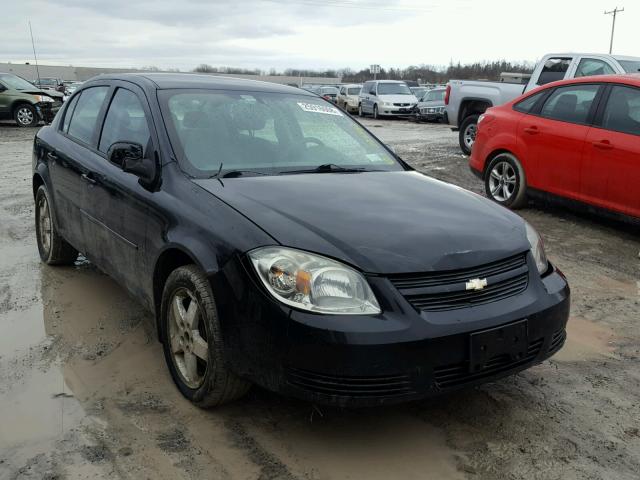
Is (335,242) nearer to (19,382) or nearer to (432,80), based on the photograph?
(19,382)

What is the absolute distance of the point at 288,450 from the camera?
2.72 m

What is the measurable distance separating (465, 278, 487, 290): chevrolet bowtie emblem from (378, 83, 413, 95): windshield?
2549 cm

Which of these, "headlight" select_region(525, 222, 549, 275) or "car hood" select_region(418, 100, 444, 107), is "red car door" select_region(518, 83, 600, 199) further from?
"car hood" select_region(418, 100, 444, 107)

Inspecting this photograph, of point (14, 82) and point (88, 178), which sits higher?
point (14, 82)

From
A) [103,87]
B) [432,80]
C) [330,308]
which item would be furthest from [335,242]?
[432,80]

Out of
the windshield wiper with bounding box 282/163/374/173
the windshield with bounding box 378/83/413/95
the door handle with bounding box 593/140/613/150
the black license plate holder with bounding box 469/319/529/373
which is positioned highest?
the windshield wiper with bounding box 282/163/374/173

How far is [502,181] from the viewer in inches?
301

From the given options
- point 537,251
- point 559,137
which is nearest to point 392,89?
point 559,137

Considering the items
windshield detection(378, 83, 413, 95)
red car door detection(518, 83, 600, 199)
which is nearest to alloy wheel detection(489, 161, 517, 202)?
red car door detection(518, 83, 600, 199)

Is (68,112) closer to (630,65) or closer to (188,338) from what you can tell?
Answer: (188,338)

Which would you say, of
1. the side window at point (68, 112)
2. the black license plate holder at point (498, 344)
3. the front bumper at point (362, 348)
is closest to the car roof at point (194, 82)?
the side window at point (68, 112)

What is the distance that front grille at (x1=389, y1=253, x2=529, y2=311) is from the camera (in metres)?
2.52

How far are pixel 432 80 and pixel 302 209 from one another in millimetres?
79608

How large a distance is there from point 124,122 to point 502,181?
5.11 m
